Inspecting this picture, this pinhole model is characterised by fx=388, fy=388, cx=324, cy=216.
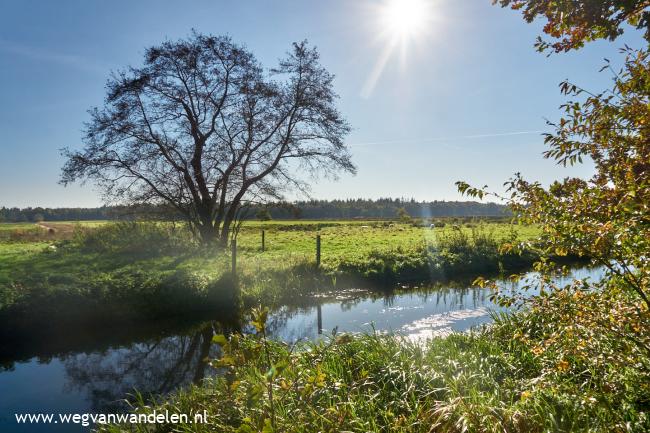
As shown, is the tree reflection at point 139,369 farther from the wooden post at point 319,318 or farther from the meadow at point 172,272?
the wooden post at point 319,318

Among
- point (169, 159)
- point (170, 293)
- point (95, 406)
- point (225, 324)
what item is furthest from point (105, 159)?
point (95, 406)

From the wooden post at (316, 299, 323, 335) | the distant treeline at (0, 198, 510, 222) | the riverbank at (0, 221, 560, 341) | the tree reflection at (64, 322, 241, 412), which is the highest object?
the distant treeline at (0, 198, 510, 222)

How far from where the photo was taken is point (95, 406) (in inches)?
275

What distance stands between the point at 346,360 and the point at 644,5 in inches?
232

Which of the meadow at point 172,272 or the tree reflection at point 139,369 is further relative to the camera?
the meadow at point 172,272

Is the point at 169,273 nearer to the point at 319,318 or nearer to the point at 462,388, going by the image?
the point at 319,318

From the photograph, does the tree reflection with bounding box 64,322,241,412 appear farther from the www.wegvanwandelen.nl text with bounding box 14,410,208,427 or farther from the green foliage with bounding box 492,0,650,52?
the green foliage with bounding box 492,0,650,52

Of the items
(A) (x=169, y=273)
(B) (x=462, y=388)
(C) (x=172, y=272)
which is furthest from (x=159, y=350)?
(B) (x=462, y=388)

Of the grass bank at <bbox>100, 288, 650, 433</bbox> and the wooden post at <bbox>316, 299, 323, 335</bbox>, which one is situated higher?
Answer: the grass bank at <bbox>100, 288, 650, 433</bbox>

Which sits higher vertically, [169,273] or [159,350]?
[169,273]

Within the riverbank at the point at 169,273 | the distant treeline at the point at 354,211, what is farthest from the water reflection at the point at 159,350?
the distant treeline at the point at 354,211

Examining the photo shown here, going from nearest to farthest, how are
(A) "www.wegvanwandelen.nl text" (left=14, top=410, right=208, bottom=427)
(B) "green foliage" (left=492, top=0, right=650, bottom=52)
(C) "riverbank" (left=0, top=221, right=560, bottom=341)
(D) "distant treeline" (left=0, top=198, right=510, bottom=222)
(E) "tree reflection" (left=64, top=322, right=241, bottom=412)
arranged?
(B) "green foliage" (left=492, top=0, right=650, bottom=52) → (A) "www.wegvanwandelen.nl text" (left=14, top=410, right=208, bottom=427) → (E) "tree reflection" (left=64, top=322, right=241, bottom=412) → (C) "riverbank" (left=0, top=221, right=560, bottom=341) → (D) "distant treeline" (left=0, top=198, right=510, bottom=222)

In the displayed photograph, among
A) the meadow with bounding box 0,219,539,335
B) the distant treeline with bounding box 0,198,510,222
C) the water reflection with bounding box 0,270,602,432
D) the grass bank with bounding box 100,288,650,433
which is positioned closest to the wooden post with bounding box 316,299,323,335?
the water reflection with bounding box 0,270,602,432

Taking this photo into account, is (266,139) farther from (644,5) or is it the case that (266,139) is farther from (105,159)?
(644,5)
